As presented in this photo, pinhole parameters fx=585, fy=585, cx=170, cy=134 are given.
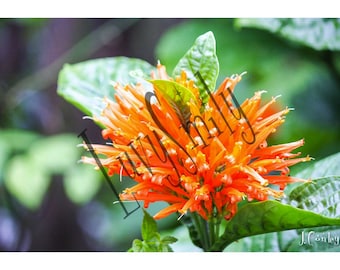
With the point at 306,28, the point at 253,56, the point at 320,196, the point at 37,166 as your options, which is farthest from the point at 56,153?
the point at 320,196

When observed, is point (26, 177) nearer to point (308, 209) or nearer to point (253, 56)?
point (253, 56)

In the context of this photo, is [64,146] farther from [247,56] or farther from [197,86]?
[197,86]

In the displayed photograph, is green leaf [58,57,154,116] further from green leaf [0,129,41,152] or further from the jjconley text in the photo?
green leaf [0,129,41,152]

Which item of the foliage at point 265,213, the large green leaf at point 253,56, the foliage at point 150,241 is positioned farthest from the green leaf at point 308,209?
the large green leaf at point 253,56
